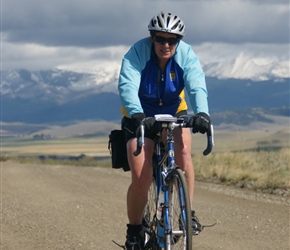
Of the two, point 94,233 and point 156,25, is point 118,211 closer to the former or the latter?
point 94,233

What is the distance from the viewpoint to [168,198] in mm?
6367

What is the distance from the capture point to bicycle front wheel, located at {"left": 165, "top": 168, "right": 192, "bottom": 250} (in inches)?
233

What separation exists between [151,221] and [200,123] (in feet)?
3.89

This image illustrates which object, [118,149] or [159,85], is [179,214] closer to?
[118,149]

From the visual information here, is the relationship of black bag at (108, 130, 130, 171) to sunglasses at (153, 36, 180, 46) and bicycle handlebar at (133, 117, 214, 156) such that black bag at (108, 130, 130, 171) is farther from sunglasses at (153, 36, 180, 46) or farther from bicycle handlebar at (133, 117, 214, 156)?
sunglasses at (153, 36, 180, 46)

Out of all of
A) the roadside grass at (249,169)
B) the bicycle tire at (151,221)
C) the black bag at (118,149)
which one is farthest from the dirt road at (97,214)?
the black bag at (118,149)

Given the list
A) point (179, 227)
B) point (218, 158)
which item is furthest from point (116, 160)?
point (218, 158)

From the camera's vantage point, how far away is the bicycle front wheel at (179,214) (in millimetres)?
5922

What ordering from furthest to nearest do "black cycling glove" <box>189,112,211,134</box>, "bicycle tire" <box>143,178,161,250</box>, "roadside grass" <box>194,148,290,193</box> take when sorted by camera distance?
"roadside grass" <box>194,148,290,193</box> → "bicycle tire" <box>143,178,161,250</box> → "black cycling glove" <box>189,112,211,134</box>

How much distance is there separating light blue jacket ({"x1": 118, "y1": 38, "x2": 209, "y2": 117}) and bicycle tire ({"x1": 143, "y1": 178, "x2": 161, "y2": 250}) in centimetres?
71

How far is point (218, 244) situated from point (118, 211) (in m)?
2.79

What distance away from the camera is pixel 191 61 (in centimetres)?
653

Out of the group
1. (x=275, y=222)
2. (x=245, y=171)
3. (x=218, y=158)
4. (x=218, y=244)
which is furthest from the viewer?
(x=218, y=158)

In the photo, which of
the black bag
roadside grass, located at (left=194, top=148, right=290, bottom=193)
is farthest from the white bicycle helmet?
roadside grass, located at (left=194, top=148, right=290, bottom=193)
